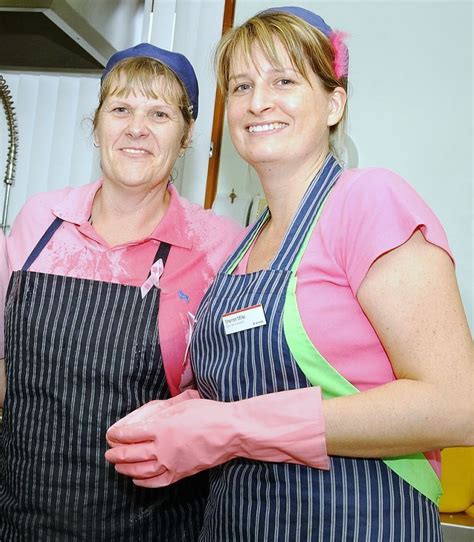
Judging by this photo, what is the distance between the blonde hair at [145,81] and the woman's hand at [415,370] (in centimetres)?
64

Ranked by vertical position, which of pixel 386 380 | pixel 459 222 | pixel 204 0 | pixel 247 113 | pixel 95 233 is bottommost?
pixel 386 380

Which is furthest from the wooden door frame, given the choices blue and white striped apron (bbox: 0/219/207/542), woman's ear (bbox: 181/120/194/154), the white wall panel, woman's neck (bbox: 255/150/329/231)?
woman's neck (bbox: 255/150/329/231)

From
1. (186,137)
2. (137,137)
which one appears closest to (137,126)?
(137,137)

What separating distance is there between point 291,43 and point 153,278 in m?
0.46

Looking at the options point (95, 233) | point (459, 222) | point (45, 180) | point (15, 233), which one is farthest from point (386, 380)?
point (45, 180)

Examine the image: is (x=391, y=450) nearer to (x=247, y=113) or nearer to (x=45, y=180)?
(x=247, y=113)

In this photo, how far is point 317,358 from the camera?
2.72 ft

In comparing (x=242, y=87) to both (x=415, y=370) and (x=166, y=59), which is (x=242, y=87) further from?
(x=415, y=370)

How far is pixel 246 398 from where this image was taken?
0.88m

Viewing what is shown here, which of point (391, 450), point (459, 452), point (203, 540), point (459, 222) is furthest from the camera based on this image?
point (459, 222)

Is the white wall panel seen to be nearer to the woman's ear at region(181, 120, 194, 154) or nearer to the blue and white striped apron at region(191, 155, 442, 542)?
the woman's ear at region(181, 120, 194, 154)

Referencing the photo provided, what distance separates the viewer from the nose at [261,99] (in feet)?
3.19

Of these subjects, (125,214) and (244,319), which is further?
(125,214)

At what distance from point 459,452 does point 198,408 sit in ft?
3.47
